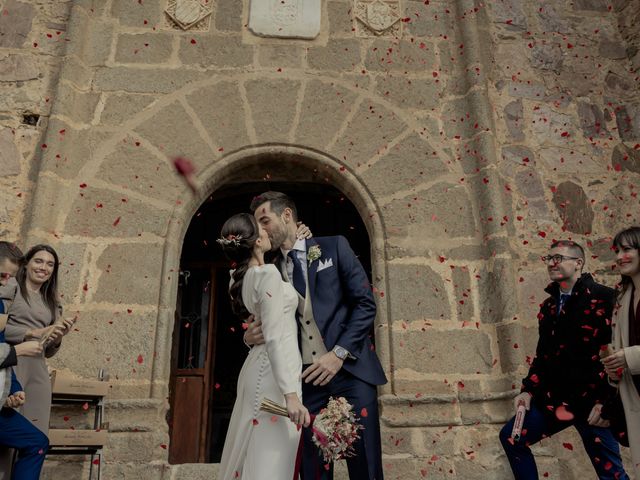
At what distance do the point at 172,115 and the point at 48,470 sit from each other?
95.7 inches

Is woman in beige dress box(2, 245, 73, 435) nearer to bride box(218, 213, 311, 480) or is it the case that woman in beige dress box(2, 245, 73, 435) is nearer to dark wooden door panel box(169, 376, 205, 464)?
bride box(218, 213, 311, 480)

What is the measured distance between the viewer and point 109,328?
3.68m

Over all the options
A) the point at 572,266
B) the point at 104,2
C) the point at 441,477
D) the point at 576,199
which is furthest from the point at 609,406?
the point at 104,2

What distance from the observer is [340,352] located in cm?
242

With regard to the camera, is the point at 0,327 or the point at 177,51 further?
the point at 177,51

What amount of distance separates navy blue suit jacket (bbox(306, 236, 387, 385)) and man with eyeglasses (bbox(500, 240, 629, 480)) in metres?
0.89

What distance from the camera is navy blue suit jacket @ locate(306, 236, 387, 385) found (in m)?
2.48

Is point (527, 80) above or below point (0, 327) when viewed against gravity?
above

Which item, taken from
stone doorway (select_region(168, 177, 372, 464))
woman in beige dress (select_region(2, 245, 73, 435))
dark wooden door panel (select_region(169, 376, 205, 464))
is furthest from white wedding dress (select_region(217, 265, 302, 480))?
dark wooden door panel (select_region(169, 376, 205, 464))

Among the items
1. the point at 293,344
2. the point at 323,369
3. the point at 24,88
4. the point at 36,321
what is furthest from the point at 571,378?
the point at 24,88

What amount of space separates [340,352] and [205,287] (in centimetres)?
303

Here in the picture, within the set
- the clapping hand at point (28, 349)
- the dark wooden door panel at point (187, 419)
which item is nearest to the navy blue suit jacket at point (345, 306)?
the clapping hand at point (28, 349)

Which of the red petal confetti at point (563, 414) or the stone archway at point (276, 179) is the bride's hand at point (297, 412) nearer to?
the red petal confetti at point (563, 414)

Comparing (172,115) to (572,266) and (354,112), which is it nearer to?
(354,112)
